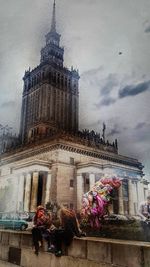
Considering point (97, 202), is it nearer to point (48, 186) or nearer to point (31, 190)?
point (48, 186)

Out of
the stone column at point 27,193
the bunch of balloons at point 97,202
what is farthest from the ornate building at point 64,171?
the bunch of balloons at point 97,202

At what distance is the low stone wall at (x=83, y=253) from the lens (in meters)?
4.36

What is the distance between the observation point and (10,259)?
7059 mm

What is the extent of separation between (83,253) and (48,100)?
40.8 metres

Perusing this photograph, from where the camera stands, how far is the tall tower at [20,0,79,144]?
4341 centimetres

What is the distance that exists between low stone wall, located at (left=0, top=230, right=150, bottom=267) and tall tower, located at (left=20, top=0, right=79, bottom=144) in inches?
1331

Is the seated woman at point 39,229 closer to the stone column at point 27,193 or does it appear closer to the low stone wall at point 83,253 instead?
the low stone wall at point 83,253

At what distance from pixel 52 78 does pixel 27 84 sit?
18.3ft

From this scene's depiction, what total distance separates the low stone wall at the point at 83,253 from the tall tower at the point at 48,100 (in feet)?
111

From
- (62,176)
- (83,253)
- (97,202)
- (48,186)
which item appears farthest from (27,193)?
(83,253)

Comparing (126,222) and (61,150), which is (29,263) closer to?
(126,222)

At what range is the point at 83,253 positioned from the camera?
17.3ft

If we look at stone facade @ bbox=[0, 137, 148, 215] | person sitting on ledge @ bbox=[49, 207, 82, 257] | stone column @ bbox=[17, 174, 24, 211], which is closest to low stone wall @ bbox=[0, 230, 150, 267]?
person sitting on ledge @ bbox=[49, 207, 82, 257]

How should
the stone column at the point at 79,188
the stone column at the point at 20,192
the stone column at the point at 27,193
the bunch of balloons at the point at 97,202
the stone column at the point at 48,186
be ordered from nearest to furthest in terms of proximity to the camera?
the bunch of balloons at the point at 97,202 < the stone column at the point at 27,193 < the stone column at the point at 48,186 < the stone column at the point at 20,192 < the stone column at the point at 79,188
